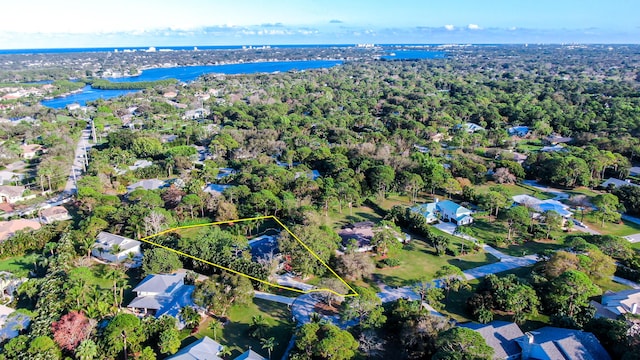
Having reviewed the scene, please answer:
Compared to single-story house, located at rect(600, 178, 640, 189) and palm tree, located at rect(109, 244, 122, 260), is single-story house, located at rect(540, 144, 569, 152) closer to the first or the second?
single-story house, located at rect(600, 178, 640, 189)

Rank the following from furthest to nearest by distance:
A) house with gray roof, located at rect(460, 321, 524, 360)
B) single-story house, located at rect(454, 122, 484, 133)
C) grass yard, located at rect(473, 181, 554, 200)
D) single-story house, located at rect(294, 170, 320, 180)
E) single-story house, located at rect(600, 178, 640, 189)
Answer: single-story house, located at rect(454, 122, 484, 133), single-story house, located at rect(294, 170, 320, 180), single-story house, located at rect(600, 178, 640, 189), grass yard, located at rect(473, 181, 554, 200), house with gray roof, located at rect(460, 321, 524, 360)

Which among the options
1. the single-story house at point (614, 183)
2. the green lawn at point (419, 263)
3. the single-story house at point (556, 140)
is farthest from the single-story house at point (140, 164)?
the single-story house at point (556, 140)

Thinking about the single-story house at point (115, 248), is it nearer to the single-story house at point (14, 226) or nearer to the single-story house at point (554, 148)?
the single-story house at point (14, 226)

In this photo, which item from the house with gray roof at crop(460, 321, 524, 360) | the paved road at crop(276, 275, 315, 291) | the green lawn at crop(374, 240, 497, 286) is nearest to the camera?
the house with gray roof at crop(460, 321, 524, 360)

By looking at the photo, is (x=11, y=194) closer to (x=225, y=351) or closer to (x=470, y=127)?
(x=225, y=351)

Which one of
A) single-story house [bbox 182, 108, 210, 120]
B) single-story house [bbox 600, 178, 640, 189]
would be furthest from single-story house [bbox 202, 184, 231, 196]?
single-story house [bbox 182, 108, 210, 120]

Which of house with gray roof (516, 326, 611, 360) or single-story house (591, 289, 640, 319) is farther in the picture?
single-story house (591, 289, 640, 319)
